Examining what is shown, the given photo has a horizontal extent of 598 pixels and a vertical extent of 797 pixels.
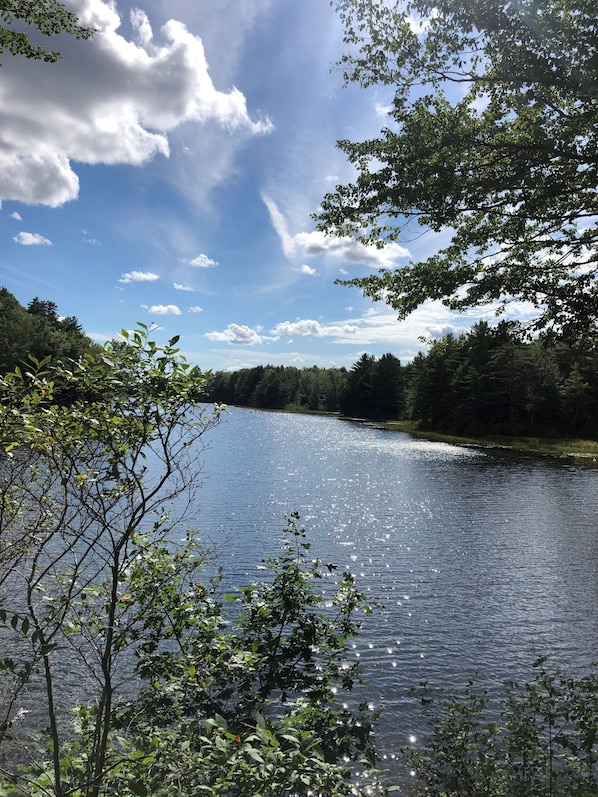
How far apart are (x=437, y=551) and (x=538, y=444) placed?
50376mm

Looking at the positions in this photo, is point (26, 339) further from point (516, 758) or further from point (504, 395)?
point (516, 758)

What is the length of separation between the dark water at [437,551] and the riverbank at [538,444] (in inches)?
497

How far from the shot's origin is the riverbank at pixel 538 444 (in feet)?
189

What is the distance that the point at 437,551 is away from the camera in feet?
67.8

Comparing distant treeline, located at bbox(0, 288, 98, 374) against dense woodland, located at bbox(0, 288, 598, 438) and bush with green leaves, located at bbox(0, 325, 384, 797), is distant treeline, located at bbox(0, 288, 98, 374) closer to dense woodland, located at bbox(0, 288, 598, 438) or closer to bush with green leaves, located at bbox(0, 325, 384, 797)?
dense woodland, located at bbox(0, 288, 598, 438)

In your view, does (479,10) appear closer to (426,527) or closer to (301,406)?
(426,527)

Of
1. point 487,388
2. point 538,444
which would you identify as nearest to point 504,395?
point 487,388

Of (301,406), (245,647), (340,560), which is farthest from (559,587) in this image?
(301,406)

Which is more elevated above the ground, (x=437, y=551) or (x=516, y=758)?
(x=516, y=758)

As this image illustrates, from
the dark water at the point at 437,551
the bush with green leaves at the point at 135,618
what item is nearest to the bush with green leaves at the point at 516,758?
the dark water at the point at 437,551

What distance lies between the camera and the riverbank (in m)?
57.7

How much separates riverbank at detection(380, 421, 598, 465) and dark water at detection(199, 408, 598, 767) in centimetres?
1261

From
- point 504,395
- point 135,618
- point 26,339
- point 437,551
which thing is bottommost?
point 437,551

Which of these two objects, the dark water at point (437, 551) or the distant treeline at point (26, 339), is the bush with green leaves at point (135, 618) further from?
the distant treeline at point (26, 339)
